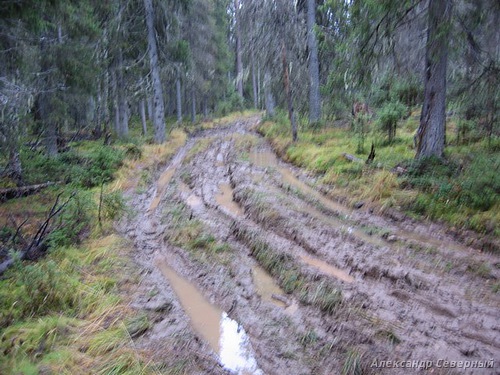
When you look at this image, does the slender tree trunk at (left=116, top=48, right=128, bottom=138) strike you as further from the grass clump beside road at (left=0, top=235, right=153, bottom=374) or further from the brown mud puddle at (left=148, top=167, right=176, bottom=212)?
the grass clump beside road at (left=0, top=235, right=153, bottom=374)

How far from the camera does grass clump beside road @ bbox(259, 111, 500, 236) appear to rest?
7719 millimetres

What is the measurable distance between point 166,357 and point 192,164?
12.0 m

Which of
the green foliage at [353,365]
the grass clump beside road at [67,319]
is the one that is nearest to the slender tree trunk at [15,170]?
the grass clump beside road at [67,319]

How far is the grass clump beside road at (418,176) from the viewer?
25.3ft

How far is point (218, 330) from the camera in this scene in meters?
5.48

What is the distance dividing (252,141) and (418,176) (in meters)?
11.9

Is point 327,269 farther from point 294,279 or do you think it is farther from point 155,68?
point 155,68

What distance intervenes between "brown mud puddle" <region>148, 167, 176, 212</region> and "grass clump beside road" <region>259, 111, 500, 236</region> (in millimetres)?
5197

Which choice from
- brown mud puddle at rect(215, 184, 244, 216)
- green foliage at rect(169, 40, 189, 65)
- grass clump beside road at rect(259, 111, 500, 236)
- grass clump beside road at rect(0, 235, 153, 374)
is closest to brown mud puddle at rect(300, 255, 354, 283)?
grass clump beside road at rect(259, 111, 500, 236)

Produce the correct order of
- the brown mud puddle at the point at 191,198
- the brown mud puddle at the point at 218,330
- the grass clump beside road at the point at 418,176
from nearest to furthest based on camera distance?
the brown mud puddle at the point at 218,330
the grass clump beside road at the point at 418,176
the brown mud puddle at the point at 191,198

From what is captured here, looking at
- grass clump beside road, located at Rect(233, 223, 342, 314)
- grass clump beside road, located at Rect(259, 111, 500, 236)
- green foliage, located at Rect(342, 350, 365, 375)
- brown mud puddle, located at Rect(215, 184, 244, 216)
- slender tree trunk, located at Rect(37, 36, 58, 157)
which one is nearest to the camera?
green foliage, located at Rect(342, 350, 365, 375)

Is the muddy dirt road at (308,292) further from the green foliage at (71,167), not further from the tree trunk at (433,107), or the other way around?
the green foliage at (71,167)


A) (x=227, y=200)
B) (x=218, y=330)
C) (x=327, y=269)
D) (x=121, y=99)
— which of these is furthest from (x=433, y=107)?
(x=121, y=99)

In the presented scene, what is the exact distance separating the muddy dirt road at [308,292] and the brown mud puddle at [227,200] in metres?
0.09
